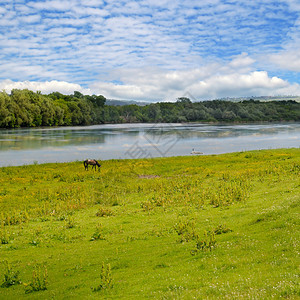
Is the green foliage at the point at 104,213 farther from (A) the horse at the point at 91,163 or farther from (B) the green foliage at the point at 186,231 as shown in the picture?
(A) the horse at the point at 91,163

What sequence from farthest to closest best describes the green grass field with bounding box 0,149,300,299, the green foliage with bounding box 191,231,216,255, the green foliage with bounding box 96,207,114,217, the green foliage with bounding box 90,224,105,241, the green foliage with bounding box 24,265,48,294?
the green foliage with bounding box 96,207,114,217
the green foliage with bounding box 90,224,105,241
the green foliage with bounding box 191,231,216,255
the green foliage with bounding box 24,265,48,294
the green grass field with bounding box 0,149,300,299

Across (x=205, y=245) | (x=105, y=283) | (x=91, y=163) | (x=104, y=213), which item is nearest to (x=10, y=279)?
(x=105, y=283)

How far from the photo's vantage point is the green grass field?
7.71 meters

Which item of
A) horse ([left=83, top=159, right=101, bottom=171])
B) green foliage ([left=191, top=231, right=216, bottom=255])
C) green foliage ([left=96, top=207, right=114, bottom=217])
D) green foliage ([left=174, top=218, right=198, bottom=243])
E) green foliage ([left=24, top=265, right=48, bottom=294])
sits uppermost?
horse ([left=83, top=159, right=101, bottom=171])

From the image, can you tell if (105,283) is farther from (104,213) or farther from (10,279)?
(104,213)

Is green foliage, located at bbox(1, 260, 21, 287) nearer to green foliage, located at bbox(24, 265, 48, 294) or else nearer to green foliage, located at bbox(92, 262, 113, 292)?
green foliage, located at bbox(24, 265, 48, 294)

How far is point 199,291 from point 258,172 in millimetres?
22226

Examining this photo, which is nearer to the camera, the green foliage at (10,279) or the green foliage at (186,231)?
the green foliage at (10,279)

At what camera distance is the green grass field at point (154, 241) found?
7.71 meters

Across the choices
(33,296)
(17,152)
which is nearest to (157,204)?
(33,296)

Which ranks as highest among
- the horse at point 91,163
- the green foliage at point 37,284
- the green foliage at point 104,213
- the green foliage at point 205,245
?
the horse at point 91,163

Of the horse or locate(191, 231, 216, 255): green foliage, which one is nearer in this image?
locate(191, 231, 216, 255): green foliage

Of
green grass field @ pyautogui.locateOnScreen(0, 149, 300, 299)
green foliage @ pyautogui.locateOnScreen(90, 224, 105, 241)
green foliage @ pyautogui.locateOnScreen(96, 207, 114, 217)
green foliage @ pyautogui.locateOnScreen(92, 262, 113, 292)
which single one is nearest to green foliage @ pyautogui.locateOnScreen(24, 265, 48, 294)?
green grass field @ pyautogui.locateOnScreen(0, 149, 300, 299)

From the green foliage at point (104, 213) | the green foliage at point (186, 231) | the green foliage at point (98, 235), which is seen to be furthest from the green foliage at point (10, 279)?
the green foliage at point (104, 213)
